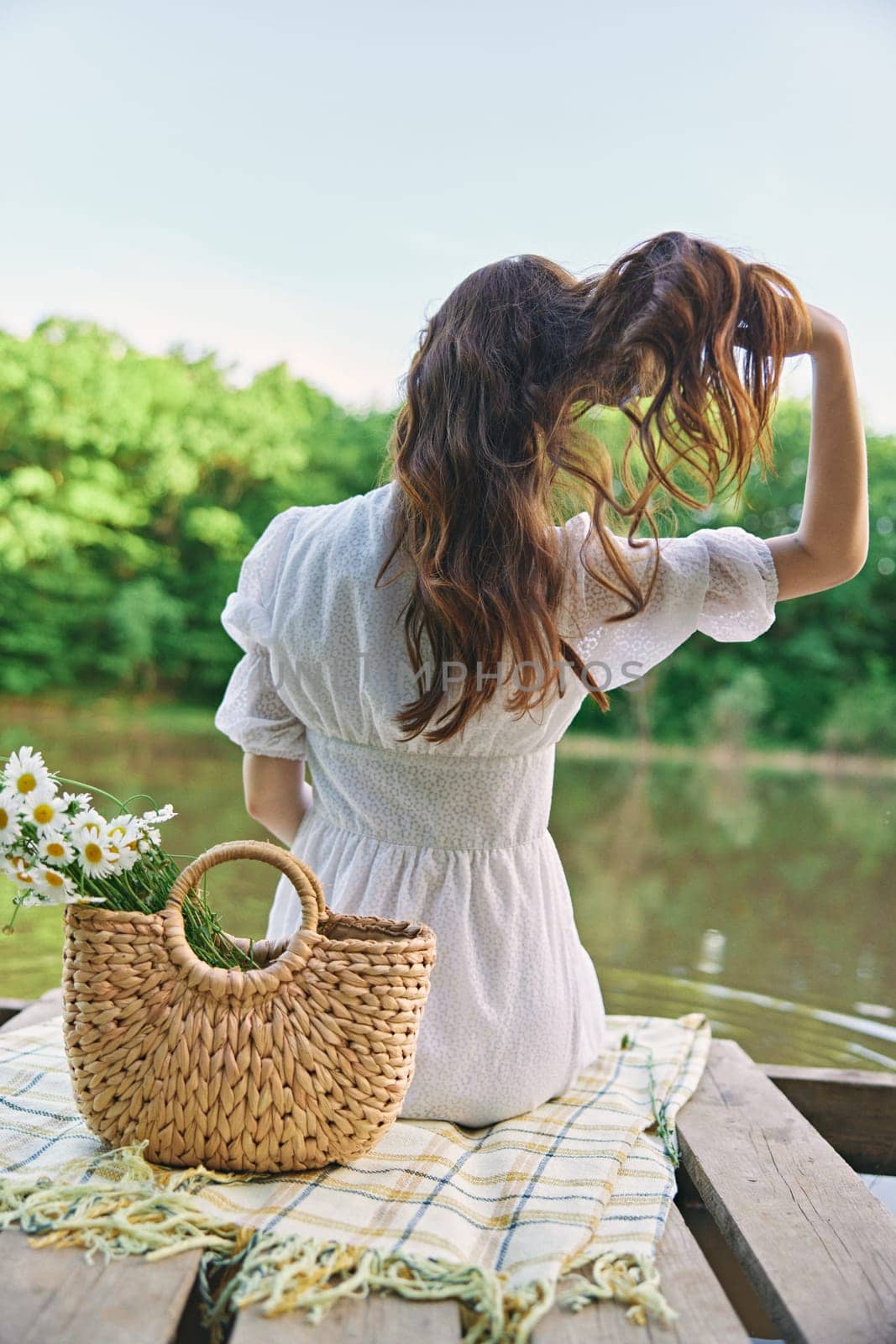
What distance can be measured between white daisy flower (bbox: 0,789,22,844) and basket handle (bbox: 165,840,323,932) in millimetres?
148

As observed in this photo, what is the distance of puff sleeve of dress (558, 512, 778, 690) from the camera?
114 cm

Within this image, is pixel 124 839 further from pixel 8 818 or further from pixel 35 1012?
pixel 35 1012

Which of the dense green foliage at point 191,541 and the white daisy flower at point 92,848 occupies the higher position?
the dense green foliage at point 191,541

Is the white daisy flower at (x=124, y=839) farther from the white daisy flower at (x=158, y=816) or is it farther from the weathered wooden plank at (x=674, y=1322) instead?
the weathered wooden plank at (x=674, y=1322)

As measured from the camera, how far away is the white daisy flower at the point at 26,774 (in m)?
0.99

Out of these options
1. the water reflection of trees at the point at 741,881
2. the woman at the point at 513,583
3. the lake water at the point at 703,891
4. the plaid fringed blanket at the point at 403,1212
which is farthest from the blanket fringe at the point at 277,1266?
the water reflection of trees at the point at 741,881

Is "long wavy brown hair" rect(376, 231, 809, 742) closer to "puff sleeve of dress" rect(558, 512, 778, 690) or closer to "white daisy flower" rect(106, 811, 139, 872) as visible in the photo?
"puff sleeve of dress" rect(558, 512, 778, 690)

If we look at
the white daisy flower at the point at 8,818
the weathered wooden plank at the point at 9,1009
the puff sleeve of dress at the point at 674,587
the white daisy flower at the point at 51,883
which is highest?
the puff sleeve of dress at the point at 674,587

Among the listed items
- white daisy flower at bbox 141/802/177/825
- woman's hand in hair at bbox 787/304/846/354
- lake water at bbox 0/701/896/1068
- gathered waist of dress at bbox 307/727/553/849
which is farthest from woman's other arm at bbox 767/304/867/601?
lake water at bbox 0/701/896/1068

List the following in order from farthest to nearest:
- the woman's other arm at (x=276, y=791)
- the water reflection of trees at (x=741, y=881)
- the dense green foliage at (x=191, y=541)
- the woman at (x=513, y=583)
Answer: the dense green foliage at (x=191, y=541) < the water reflection of trees at (x=741, y=881) < the woman's other arm at (x=276, y=791) < the woman at (x=513, y=583)

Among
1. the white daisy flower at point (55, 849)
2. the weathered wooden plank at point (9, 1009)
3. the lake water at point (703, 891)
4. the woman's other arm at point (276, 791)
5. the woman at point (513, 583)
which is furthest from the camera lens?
the lake water at point (703, 891)

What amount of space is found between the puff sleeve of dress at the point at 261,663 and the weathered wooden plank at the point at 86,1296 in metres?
0.57

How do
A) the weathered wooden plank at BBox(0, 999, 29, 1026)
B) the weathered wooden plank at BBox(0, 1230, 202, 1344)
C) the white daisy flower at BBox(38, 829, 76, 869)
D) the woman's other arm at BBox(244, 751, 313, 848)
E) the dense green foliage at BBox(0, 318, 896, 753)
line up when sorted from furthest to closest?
the dense green foliage at BBox(0, 318, 896, 753) → the weathered wooden plank at BBox(0, 999, 29, 1026) → the woman's other arm at BBox(244, 751, 313, 848) → the white daisy flower at BBox(38, 829, 76, 869) → the weathered wooden plank at BBox(0, 1230, 202, 1344)

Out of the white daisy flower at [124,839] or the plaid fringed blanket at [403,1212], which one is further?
the white daisy flower at [124,839]
